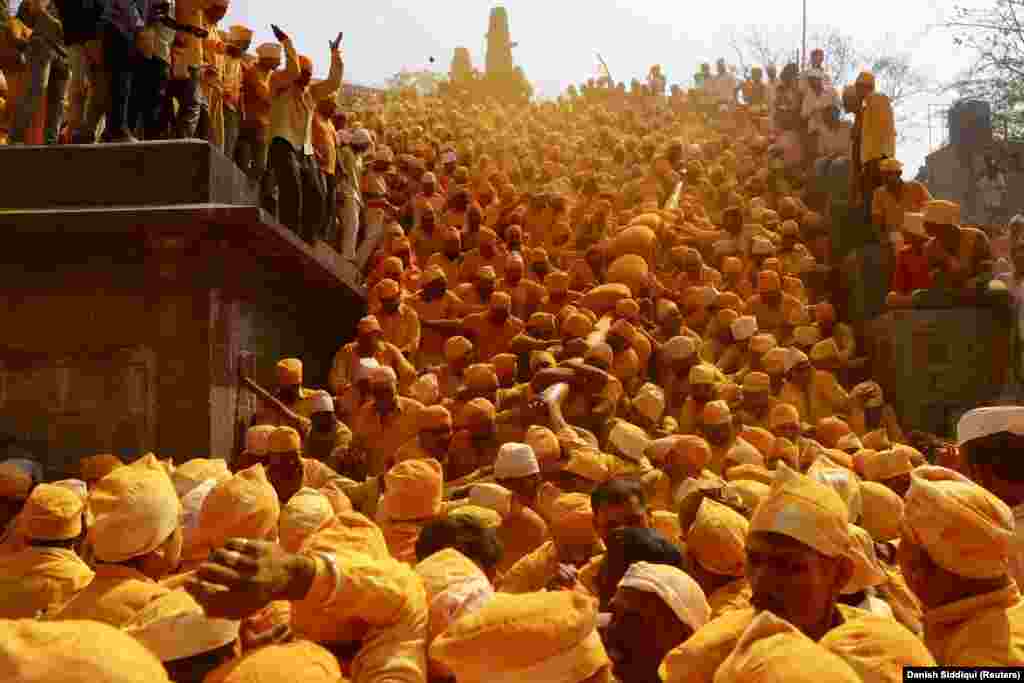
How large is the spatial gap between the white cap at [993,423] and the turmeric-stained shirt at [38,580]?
354cm

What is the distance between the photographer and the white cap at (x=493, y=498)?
19.2 feet

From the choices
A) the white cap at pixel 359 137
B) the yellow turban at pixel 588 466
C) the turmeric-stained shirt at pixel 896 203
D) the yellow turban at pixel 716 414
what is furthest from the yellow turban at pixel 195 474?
the turmeric-stained shirt at pixel 896 203

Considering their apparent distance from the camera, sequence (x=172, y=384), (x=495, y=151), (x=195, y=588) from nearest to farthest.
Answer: (x=195, y=588) < (x=172, y=384) < (x=495, y=151)

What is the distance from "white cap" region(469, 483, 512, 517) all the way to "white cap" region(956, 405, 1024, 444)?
2.48 meters

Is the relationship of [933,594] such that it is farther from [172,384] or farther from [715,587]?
[172,384]

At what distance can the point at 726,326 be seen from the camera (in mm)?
11727

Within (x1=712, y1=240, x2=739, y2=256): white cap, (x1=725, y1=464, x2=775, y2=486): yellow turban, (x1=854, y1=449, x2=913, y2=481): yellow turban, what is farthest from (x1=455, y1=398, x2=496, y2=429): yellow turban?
(x1=712, y1=240, x2=739, y2=256): white cap

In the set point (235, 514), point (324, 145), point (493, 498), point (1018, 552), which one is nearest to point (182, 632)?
A: point (235, 514)

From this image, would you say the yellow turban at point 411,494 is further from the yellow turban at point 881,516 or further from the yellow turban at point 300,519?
the yellow turban at point 881,516

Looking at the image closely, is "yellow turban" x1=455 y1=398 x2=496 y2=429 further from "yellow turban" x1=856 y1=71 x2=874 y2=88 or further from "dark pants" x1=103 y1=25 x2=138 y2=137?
"yellow turban" x1=856 y1=71 x2=874 y2=88

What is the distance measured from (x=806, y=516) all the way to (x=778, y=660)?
0.92m

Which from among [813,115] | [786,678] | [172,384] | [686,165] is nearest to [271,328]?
[172,384]

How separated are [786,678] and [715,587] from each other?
209 cm

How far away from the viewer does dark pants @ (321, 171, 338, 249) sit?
35.2 feet
